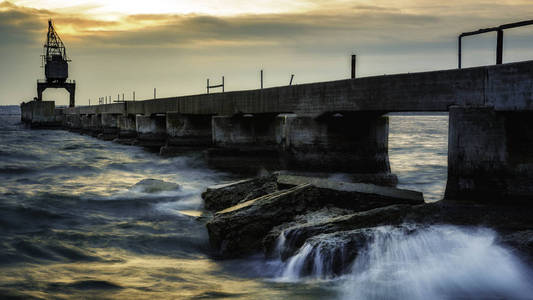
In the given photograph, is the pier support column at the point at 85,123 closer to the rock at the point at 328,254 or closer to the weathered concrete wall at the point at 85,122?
the weathered concrete wall at the point at 85,122

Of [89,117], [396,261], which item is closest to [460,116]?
[396,261]

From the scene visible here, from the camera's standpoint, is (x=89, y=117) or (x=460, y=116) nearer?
(x=460, y=116)

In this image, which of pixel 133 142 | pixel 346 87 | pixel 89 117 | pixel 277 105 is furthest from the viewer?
pixel 89 117

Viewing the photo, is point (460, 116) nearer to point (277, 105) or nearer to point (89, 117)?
point (277, 105)

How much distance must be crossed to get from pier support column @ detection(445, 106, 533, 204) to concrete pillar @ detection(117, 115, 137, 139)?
112 feet

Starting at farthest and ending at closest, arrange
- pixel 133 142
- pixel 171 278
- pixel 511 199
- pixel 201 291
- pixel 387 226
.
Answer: pixel 133 142 < pixel 511 199 < pixel 387 226 < pixel 171 278 < pixel 201 291

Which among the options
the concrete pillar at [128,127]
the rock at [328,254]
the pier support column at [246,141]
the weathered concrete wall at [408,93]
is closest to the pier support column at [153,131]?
the concrete pillar at [128,127]

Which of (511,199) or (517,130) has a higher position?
(517,130)

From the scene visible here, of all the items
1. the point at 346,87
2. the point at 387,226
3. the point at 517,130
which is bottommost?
the point at 387,226

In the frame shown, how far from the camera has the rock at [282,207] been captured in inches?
344

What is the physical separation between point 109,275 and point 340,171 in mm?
8073

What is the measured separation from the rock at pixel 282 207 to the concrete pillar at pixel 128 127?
33.3 m

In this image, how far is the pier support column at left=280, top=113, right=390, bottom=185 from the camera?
566 inches

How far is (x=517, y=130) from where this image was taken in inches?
367
